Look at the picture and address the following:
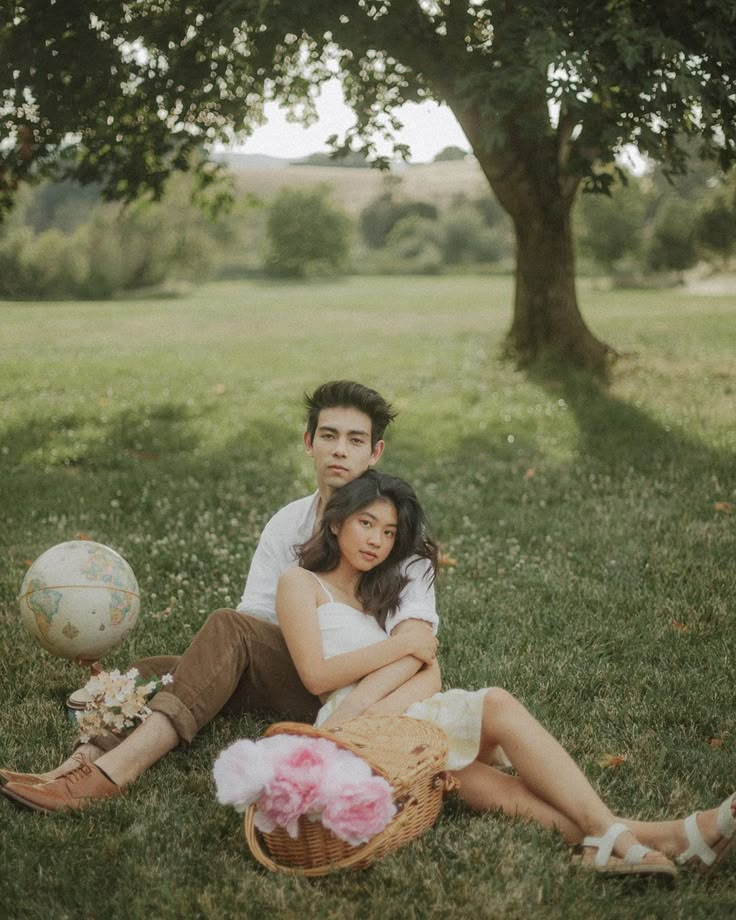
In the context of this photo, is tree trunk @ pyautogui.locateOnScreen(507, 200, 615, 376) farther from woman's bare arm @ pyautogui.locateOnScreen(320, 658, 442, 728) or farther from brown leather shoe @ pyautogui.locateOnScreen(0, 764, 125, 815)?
brown leather shoe @ pyautogui.locateOnScreen(0, 764, 125, 815)

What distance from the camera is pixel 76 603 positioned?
14.9 ft

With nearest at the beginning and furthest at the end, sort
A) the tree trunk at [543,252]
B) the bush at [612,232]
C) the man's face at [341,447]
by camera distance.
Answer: the man's face at [341,447], the tree trunk at [543,252], the bush at [612,232]

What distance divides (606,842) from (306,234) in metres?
65.2

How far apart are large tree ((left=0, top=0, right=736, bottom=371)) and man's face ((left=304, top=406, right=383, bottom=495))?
427cm

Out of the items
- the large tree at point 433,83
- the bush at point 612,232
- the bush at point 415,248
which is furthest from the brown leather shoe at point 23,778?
the bush at point 415,248

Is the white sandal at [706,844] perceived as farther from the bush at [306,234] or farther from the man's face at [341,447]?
the bush at [306,234]

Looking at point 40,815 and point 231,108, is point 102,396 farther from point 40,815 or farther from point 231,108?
point 40,815

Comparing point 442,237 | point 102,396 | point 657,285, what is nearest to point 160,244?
point 657,285

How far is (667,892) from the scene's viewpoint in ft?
10.9

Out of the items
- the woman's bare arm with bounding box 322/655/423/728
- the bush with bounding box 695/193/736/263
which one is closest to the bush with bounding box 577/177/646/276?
the bush with bounding box 695/193/736/263

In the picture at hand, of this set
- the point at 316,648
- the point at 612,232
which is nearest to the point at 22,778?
the point at 316,648

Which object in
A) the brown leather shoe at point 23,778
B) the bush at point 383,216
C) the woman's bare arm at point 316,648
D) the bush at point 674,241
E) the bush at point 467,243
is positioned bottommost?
the brown leather shoe at point 23,778

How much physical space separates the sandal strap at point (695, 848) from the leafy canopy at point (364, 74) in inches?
236

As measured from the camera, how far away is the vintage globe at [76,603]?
4531 millimetres
